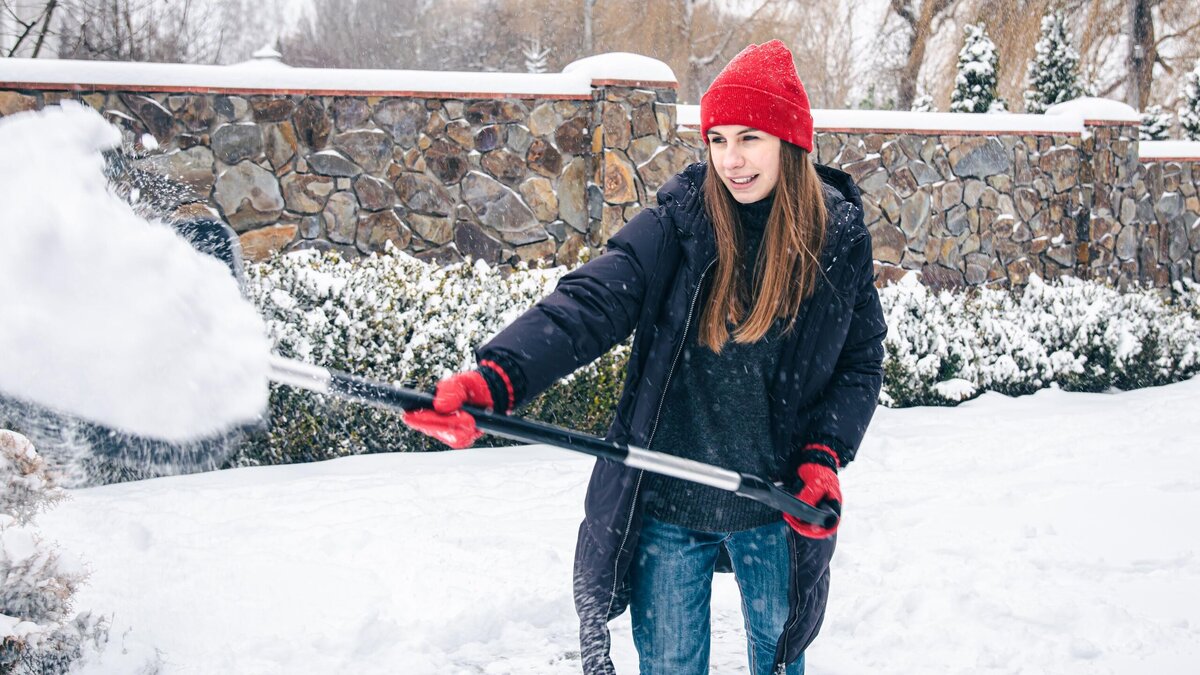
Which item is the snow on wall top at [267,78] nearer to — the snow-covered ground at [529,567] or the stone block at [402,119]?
the stone block at [402,119]

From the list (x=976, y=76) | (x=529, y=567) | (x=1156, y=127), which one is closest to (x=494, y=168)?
(x=529, y=567)

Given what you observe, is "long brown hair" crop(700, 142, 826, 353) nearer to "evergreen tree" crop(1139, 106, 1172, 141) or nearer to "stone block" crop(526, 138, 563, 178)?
"stone block" crop(526, 138, 563, 178)

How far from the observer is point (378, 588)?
352 centimetres

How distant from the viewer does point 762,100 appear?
78.5 inches

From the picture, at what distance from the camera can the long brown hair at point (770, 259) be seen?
194 centimetres

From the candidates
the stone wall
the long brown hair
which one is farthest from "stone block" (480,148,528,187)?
the long brown hair

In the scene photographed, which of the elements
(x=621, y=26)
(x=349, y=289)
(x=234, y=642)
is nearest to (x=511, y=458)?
(x=349, y=289)

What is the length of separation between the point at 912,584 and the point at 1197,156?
8.55 meters

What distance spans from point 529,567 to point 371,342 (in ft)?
5.80

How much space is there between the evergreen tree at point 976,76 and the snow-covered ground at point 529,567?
859 cm

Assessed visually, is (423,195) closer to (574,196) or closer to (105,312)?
(574,196)

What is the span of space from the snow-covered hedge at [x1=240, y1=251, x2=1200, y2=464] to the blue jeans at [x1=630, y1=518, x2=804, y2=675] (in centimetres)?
312

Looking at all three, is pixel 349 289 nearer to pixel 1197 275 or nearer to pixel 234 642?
pixel 234 642

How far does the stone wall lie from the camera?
6965 mm
